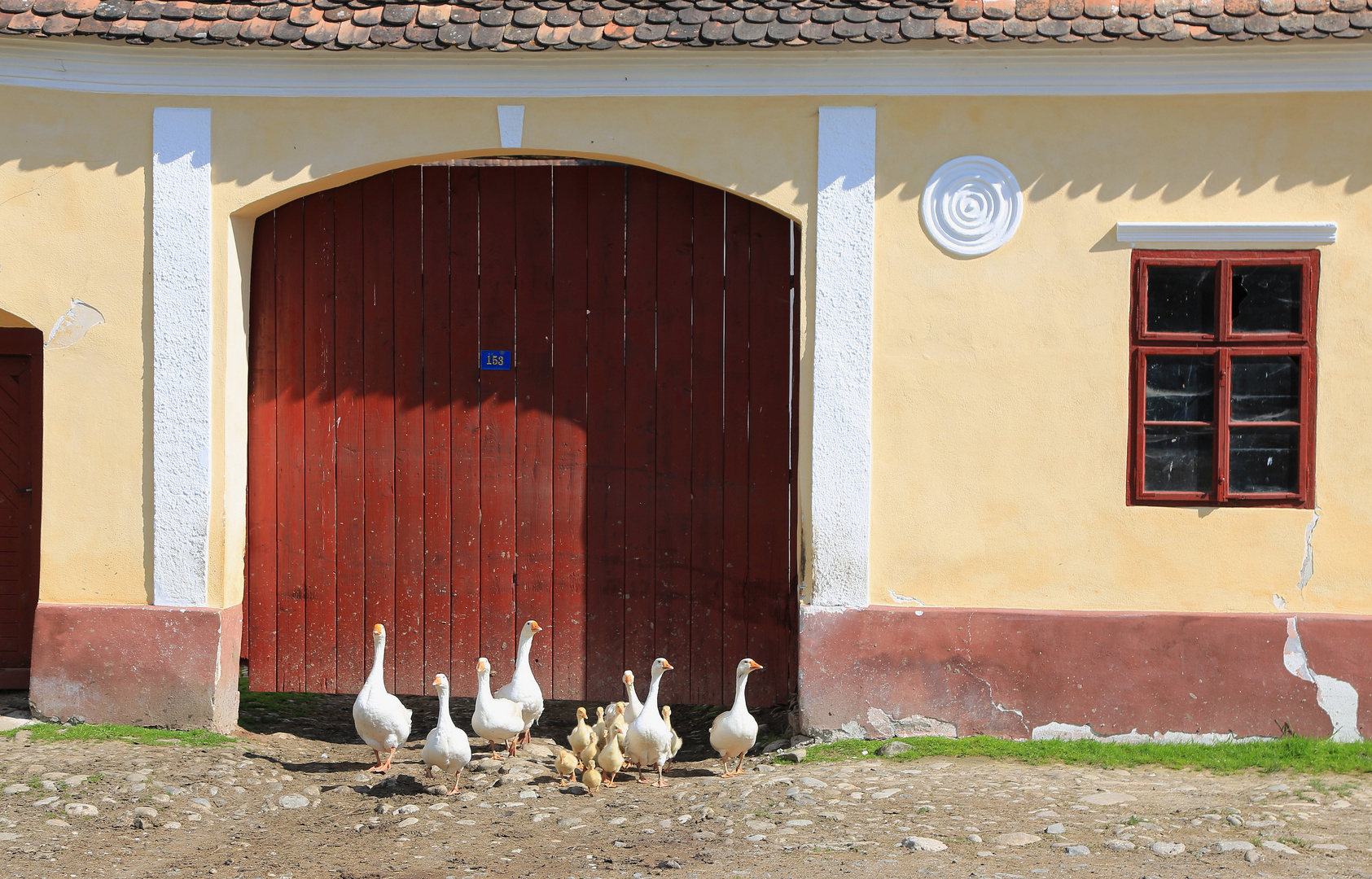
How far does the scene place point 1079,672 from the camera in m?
6.27

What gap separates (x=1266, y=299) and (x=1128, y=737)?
244 cm

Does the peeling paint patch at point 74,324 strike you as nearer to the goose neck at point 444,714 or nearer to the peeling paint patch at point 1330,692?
the goose neck at point 444,714

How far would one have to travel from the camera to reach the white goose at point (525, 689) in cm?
623

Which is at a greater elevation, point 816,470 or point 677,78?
point 677,78

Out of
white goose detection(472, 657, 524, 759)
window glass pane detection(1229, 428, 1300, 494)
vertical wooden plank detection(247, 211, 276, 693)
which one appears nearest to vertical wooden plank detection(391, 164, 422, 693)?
vertical wooden plank detection(247, 211, 276, 693)

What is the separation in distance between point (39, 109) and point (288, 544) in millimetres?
2777

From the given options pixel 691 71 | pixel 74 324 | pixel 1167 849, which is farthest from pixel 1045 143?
pixel 74 324

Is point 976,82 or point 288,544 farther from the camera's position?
point 288,544

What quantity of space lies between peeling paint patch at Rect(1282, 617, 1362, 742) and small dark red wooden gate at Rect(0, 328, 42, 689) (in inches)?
286

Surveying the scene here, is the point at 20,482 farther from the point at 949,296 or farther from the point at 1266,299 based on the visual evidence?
the point at 1266,299

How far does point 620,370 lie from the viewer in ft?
22.9

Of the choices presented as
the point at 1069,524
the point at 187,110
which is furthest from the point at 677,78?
the point at 1069,524

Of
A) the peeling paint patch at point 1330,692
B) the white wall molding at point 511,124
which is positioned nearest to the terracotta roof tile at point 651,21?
the white wall molding at point 511,124

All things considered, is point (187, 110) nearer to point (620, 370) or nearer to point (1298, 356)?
point (620, 370)
